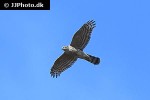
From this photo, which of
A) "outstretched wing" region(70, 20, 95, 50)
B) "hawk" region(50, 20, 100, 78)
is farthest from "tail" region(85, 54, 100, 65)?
"outstretched wing" region(70, 20, 95, 50)

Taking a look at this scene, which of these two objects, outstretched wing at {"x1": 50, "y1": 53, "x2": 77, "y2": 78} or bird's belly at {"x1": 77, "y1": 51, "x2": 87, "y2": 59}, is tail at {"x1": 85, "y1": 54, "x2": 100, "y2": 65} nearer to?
bird's belly at {"x1": 77, "y1": 51, "x2": 87, "y2": 59}

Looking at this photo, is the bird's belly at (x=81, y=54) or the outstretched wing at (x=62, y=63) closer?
the bird's belly at (x=81, y=54)

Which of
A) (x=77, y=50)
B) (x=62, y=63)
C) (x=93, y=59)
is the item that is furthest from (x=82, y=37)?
(x=62, y=63)

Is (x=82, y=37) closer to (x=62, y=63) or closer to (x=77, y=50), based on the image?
(x=77, y=50)

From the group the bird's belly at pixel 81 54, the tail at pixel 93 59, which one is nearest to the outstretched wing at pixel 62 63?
the bird's belly at pixel 81 54

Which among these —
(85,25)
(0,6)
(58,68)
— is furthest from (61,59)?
(0,6)

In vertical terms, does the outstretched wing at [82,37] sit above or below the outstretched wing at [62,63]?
above

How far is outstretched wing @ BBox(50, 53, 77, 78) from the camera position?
28717 mm

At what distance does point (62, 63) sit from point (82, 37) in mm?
1950

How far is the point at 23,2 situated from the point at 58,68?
14.7 ft

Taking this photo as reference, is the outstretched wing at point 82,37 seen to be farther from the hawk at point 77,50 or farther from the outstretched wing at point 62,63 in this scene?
the outstretched wing at point 62,63

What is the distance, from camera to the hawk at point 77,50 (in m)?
28.3

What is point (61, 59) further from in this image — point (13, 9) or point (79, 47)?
point (13, 9)

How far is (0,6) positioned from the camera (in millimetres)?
29500
